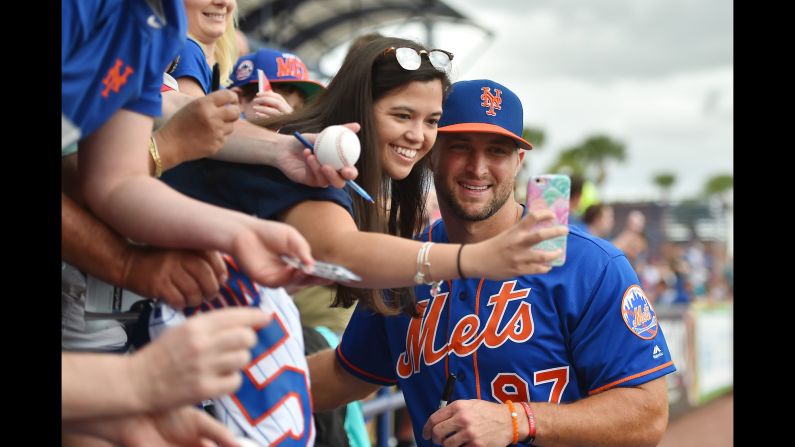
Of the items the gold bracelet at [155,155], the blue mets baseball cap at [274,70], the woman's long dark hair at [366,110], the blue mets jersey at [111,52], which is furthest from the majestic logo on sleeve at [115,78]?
the blue mets baseball cap at [274,70]

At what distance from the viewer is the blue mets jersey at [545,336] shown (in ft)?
8.10

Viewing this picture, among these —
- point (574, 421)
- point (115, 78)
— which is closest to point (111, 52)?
point (115, 78)

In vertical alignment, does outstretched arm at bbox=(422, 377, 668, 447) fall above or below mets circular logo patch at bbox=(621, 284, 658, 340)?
below

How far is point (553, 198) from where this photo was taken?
155cm

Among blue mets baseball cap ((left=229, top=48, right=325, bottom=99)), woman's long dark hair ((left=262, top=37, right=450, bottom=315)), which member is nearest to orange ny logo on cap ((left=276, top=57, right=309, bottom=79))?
blue mets baseball cap ((left=229, top=48, right=325, bottom=99))

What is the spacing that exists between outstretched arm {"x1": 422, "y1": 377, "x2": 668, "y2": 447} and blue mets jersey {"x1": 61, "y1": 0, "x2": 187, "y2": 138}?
1178 millimetres

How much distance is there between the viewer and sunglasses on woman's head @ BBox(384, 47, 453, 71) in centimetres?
210

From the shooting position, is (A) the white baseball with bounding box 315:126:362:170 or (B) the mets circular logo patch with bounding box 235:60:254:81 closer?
(A) the white baseball with bounding box 315:126:362:170

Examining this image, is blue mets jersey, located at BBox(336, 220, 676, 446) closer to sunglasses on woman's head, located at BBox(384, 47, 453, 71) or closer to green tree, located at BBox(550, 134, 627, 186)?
sunglasses on woman's head, located at BBox(384, 47, 453, 71)

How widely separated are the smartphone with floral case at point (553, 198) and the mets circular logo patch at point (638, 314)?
3.39ft

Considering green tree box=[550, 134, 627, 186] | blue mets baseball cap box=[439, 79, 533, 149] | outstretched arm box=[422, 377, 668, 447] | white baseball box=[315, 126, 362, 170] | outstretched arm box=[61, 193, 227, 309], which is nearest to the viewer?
outstretched arm box=[61, 193, 227, 309]

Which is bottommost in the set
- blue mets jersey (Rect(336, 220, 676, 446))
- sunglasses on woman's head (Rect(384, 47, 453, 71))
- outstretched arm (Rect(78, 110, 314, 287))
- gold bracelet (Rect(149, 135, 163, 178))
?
blue mets jersey (Rect(336, 220, 676, 446))

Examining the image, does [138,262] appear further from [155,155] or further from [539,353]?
[539,353]
